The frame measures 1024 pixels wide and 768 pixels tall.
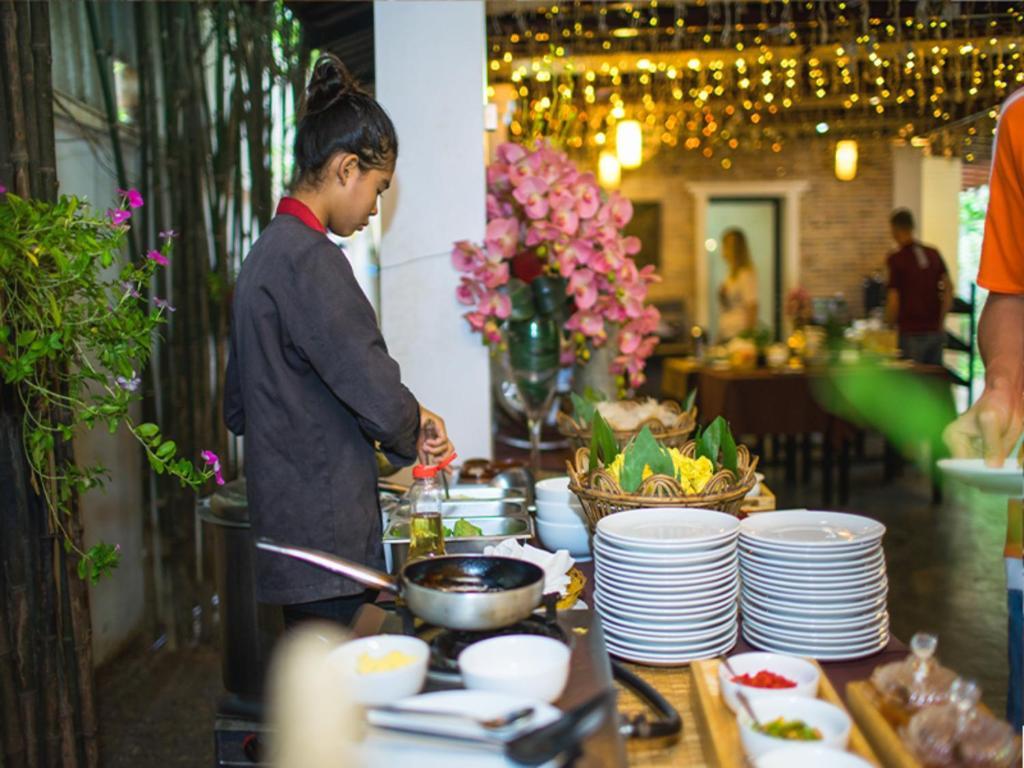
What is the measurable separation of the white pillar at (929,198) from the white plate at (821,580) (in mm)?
11539

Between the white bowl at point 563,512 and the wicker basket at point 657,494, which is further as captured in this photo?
the white bowl at point 563,512

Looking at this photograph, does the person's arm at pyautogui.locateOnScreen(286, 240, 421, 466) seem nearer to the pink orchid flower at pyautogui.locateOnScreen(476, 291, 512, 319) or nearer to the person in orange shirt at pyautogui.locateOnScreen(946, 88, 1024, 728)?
the person in orange shirt at pyautogui.locateOnScreen(946, 88, 1024, 728)

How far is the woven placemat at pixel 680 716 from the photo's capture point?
104cm

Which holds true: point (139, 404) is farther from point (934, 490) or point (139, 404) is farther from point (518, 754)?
point (934, 490)

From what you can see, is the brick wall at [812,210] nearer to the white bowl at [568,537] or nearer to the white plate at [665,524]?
the white bowl at [568,537]

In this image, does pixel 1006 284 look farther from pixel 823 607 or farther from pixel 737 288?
pixel 737 288

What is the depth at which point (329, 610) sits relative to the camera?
181cm

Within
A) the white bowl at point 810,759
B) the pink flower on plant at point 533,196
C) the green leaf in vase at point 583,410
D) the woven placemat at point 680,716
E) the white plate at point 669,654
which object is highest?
the pink flower on plant at point 533,196

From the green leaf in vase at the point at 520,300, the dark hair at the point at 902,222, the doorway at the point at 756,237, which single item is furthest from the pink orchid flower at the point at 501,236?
the doorway at the point at 756,237

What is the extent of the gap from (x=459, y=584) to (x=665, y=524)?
0.38m

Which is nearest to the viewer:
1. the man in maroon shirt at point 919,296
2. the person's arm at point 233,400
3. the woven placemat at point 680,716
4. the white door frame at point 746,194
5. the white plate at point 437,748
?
the white plate at point 437,748

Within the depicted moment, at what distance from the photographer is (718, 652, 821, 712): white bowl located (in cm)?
102

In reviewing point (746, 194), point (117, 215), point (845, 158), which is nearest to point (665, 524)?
point (117, 215)

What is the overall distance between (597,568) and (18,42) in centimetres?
173
